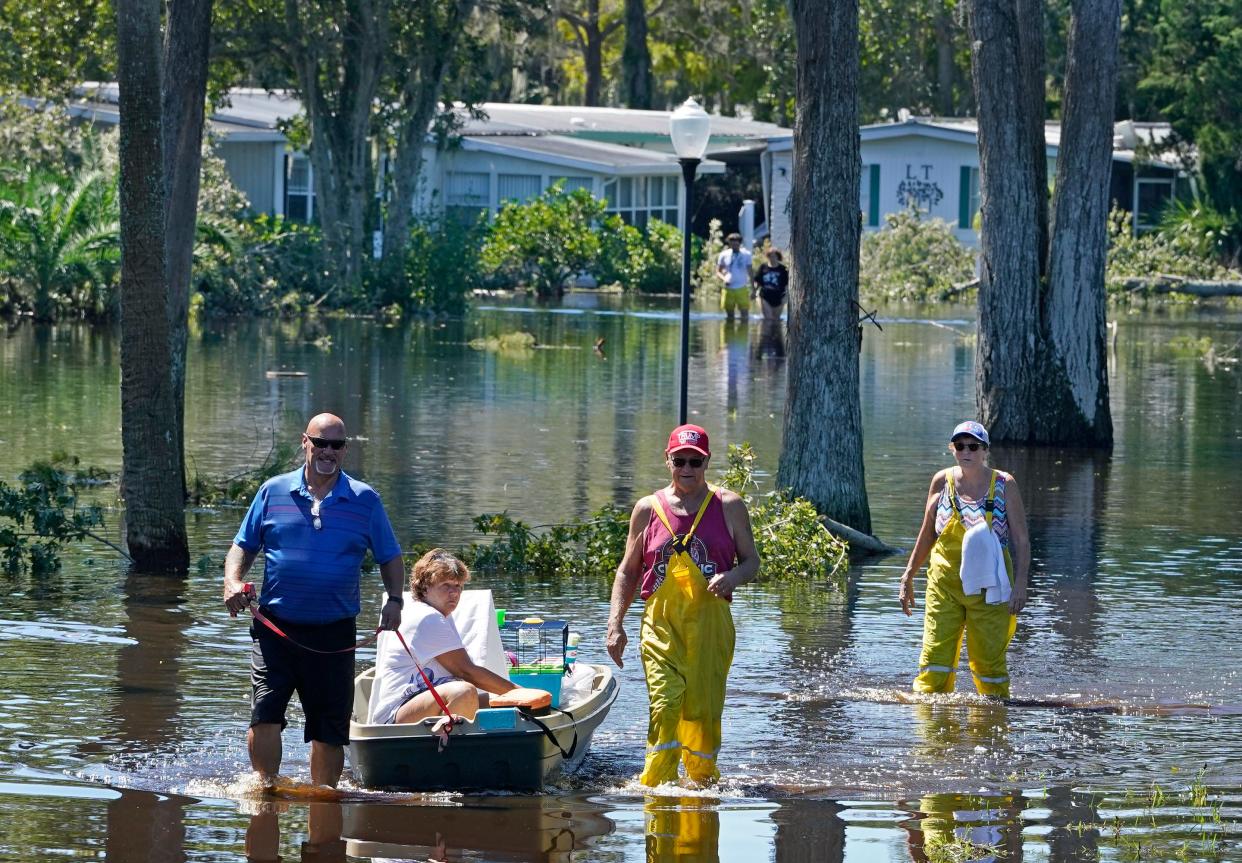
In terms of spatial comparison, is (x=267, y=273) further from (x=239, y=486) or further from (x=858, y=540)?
(x=858, y=540)

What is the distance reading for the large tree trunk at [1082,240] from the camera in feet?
68.5

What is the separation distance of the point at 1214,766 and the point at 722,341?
2668 centimetres

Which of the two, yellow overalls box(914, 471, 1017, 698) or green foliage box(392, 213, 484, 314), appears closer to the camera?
yellow overalls box(914, 471, 1017, 698)

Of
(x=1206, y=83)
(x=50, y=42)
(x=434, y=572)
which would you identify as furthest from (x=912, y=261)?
(x=434, y=572)

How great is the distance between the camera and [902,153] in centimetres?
5416

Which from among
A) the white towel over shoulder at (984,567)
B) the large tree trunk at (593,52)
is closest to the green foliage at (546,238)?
the large tree trunk at (593,52)

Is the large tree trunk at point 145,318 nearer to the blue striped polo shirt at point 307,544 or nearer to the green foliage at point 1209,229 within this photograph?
the blue striped polo shirt at point 307,544

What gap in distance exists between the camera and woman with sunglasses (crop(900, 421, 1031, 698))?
1041 cm

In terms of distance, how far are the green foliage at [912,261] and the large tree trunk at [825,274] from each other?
33738 mm

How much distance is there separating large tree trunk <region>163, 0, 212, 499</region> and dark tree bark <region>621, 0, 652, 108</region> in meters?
55.5

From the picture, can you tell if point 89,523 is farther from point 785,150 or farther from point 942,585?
point 785,150

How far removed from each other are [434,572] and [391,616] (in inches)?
17.3

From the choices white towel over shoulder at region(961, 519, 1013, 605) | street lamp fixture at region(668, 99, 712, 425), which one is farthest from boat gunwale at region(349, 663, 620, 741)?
street lamp fixture at region(668, 99, 712, 425)

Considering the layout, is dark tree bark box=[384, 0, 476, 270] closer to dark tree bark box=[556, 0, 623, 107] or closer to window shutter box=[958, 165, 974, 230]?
window shutter box=[958, 165, 974, 230]
